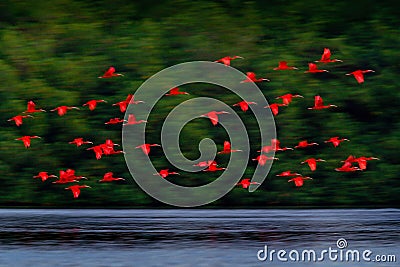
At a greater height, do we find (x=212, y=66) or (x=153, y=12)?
(x=153, y=12)

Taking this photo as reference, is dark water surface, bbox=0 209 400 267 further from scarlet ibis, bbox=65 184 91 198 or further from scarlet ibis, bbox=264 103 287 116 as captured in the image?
scarlet ibis, bbox=264 103 287 116

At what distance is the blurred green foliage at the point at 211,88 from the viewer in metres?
9.35

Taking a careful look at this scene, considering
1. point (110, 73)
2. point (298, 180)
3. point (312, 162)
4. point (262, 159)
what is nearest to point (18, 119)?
point (110, 73)

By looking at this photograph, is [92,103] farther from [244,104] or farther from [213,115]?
[244,104]

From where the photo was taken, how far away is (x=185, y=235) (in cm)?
754

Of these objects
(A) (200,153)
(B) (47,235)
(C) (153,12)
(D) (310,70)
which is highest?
(C) (153,12)

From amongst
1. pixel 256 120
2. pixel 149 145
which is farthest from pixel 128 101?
pixel 256 120

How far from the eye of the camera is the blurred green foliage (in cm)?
935

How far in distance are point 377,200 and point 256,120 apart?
4.69 feet

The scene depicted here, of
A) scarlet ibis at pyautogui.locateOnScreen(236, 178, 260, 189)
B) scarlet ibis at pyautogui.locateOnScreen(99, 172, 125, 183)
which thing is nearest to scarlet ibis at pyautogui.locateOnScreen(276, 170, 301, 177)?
scarlet ibis at pyautogui.locateOnScreen(236, 178, 260, 189)

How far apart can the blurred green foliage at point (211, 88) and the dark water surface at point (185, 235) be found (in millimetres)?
329

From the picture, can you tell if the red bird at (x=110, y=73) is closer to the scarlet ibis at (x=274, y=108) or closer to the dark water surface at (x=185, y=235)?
the dark water surface at (x=185, y=235)

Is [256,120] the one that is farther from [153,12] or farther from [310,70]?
[153,12]

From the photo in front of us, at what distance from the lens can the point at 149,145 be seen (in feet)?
30.5
